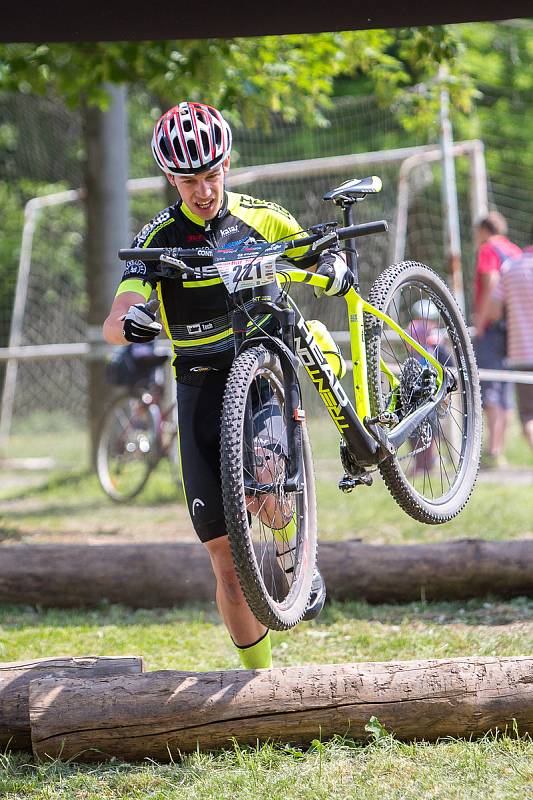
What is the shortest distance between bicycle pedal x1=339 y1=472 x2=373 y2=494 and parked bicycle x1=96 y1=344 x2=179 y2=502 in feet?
19.4

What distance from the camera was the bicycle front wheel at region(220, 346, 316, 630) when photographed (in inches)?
154

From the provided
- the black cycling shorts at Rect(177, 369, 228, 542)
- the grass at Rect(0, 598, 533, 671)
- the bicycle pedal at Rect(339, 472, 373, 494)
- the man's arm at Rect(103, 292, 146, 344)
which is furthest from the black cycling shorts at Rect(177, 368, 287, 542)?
the grass at Rect(0, 598, 533, 671)

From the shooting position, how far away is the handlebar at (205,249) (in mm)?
4098

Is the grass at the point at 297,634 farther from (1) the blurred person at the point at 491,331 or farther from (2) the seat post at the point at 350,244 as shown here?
(1) the blurred person at the point at 491,331

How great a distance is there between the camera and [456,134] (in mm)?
20516

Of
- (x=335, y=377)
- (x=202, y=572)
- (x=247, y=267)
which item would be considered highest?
(x=247, y=267)

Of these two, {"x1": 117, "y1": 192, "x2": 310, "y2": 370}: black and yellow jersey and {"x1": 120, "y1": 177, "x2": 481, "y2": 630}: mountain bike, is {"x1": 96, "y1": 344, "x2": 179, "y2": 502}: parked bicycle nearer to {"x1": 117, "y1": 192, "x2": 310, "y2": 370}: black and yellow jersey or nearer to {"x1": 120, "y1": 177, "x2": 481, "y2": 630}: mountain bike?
{"x1": 120, "y1": 177, "x2": 481, "y2": 630}: mountain bike

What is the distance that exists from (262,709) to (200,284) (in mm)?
1653

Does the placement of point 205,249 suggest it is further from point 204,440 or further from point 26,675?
point 26,675

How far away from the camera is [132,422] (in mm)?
10500

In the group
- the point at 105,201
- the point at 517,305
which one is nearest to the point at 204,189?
the point at 517,305

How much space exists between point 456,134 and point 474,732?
1760cm

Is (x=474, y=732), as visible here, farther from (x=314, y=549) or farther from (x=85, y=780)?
(x=85, y=780)

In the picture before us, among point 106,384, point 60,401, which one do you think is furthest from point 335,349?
point 60,401
